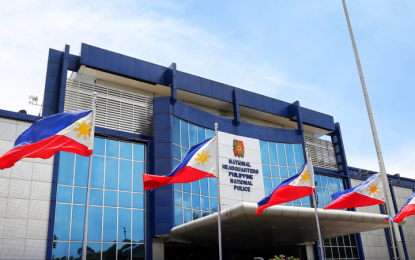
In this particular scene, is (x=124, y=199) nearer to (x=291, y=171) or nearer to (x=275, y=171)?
→ (x=275, y=171)

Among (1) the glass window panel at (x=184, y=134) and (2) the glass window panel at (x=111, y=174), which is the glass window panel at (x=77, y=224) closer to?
(2) the glass window panel at (x=111, y=174)

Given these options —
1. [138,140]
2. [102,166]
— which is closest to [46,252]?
[102,166]

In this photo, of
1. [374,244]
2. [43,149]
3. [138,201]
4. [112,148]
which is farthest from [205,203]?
[374,244]

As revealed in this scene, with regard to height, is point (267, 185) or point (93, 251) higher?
point (267, 185)

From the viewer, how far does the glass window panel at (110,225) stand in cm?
2647

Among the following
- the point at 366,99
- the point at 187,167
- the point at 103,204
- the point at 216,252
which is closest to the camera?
the point at 187,167

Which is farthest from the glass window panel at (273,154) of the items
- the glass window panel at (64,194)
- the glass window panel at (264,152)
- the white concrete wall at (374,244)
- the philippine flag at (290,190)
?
the glass window panel at (64,194)

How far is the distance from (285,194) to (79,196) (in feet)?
47.5

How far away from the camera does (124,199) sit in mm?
27984

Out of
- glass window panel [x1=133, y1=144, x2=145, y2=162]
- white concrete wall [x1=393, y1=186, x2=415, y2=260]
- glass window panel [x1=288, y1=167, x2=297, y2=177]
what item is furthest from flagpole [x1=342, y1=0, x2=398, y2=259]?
white concrete wall [x1=393, y1=186, x2=415, y2=260]

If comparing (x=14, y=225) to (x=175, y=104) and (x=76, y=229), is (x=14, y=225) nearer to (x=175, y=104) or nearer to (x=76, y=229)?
(x=76, y=229)

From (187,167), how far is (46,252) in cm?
1243

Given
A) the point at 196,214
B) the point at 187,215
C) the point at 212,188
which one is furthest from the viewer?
the point at 212,188

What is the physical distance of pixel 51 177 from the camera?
993 inches
